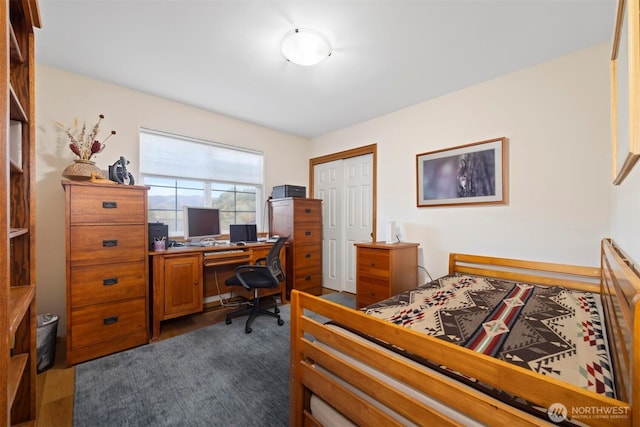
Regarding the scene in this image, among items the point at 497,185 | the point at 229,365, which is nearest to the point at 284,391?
the point at 229,365

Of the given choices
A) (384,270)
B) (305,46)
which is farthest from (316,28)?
(384,270)

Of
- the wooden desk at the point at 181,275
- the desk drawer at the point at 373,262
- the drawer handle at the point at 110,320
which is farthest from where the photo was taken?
the desk drawer at the point at 373,262

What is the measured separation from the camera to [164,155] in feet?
9.81

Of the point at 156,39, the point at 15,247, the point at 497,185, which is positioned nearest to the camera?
the point at 15,247

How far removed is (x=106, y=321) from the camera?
2111mm

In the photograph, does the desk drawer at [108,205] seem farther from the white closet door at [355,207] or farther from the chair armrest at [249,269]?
the white closet door at [355,207]

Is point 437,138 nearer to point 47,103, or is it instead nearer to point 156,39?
point 156,39

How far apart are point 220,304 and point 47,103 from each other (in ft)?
8.61

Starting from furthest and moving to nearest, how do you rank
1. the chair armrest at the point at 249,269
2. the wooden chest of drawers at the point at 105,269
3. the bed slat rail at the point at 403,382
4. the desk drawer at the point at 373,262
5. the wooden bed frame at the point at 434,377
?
the desk drawer at the point at 373,262 → the chair armrest at the point at 249,269 → the wooden chest of drawers at the point at 105,269 → the bed slat rail at the point at 403,382 → the wooden bed frame at the point at 434,377

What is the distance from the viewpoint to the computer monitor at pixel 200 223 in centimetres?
289

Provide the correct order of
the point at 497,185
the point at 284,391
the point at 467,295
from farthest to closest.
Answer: the point at 497,185 < the point at 467,295 < the point at 284,391

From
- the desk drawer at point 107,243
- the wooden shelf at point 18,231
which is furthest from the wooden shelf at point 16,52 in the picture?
the desk drawer at point 107,243

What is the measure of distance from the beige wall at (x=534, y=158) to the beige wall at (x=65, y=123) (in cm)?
285

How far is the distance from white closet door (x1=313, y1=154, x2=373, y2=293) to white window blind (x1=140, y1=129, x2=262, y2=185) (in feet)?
3.64
